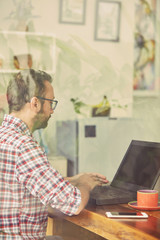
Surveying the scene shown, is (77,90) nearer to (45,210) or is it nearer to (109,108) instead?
(109,108)

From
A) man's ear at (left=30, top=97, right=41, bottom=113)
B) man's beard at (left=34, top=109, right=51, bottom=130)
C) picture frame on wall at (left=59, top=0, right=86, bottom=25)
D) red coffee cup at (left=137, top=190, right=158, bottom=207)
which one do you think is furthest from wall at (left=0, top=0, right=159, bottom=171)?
red coffee cup at (left=137, top=190, right=158, bottom=207)

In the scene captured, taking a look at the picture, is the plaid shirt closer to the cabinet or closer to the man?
the man

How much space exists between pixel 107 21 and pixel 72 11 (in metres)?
0.24

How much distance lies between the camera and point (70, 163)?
7.72 feet

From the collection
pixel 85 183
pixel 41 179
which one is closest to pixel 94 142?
pixel 85 183

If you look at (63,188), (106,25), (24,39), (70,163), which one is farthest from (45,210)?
(106,25)

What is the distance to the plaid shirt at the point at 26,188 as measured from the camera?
1.27 metres

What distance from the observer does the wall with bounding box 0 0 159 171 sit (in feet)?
7.41

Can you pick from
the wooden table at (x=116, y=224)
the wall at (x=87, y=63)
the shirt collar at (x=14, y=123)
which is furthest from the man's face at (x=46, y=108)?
the wall at (x=87, y=63)

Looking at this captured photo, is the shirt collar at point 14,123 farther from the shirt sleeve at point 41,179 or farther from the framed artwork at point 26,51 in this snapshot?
the framed artwork at point 26,51

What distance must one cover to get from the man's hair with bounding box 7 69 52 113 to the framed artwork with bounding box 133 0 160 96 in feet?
3.53

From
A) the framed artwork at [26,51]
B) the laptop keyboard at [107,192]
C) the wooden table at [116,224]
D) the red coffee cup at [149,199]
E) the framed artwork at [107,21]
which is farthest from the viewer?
the framed artwork at [107,21]

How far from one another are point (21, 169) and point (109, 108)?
1342 millimetres

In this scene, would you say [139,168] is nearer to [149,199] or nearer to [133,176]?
[133,176]
